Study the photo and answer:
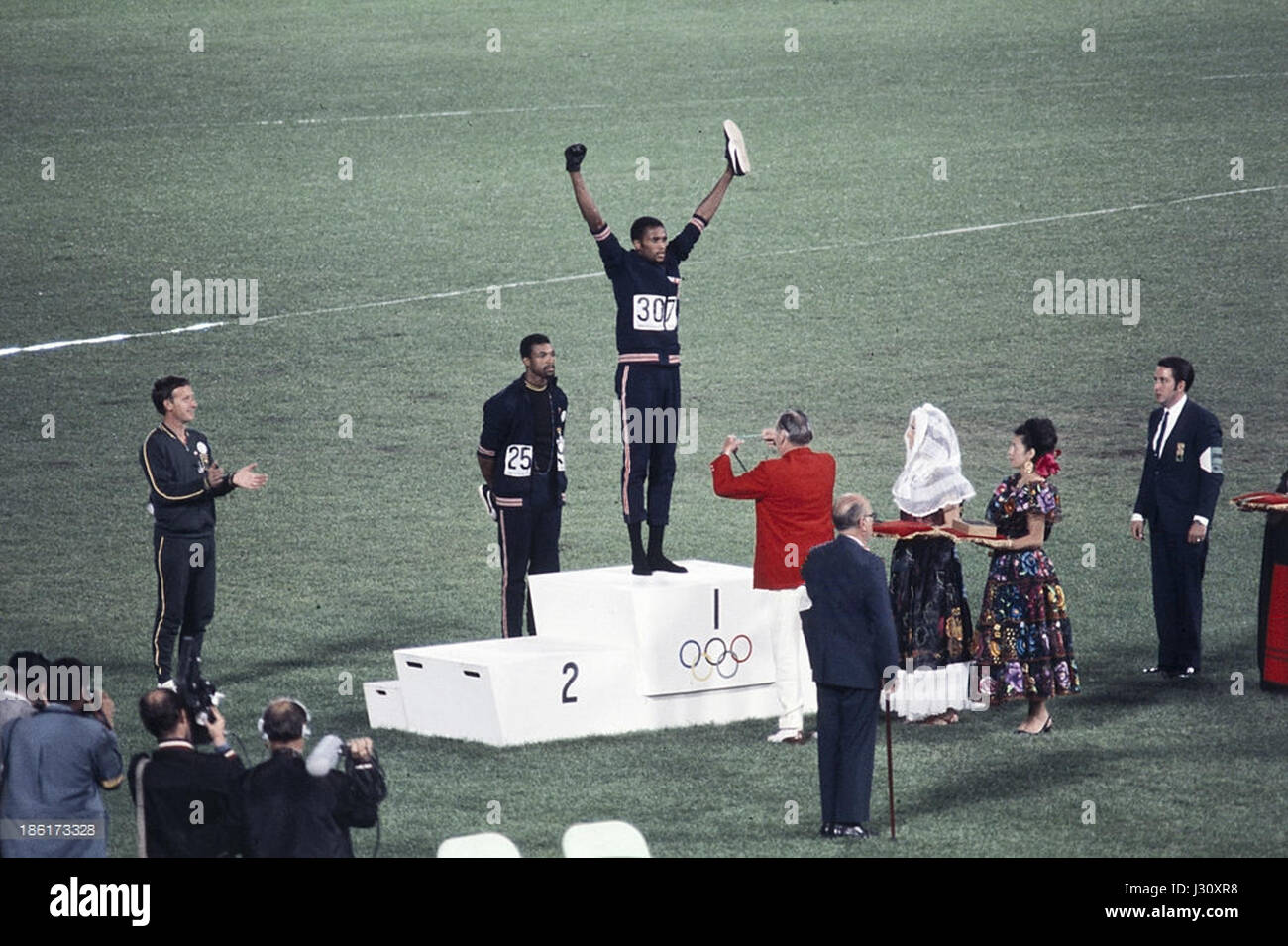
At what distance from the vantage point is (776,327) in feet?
91.8

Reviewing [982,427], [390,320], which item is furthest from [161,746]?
[390,320]

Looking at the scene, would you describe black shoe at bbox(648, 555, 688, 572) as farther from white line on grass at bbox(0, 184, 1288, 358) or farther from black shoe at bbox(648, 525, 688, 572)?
white line on grass at bbox(0, 184, 1288, 358)

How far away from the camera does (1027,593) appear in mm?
14289

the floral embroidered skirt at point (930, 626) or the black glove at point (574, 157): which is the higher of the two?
the black glove at point (574, 157)

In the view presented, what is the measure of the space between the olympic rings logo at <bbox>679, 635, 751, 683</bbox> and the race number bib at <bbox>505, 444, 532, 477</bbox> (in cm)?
175

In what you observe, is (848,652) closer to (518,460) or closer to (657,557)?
(657,557)

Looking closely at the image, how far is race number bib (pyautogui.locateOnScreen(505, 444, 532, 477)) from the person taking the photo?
622 inches

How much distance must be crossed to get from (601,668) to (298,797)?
493 centimetres

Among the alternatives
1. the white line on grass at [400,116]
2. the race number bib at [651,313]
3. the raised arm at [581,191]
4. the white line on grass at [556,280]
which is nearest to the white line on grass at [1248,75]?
the white line on grass at [556,280]

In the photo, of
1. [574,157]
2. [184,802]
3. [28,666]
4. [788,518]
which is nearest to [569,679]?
[788,518]

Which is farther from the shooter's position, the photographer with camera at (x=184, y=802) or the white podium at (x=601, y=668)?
the white podium at (x=601, y=668)

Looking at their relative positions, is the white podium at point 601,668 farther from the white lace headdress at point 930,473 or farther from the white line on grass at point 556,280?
the white line on grass at point 556,280

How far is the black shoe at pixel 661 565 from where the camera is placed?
612 inches

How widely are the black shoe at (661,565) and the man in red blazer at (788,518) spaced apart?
119cm
